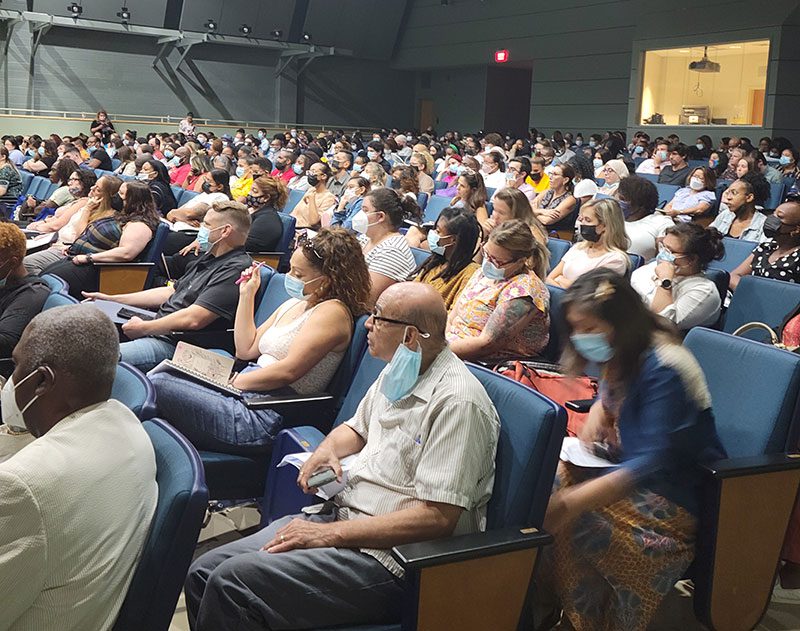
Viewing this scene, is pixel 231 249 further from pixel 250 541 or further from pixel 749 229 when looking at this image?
pixel 749 229

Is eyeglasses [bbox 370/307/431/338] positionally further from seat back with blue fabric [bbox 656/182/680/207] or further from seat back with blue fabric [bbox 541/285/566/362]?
seat back with blue fabric [bbox 656/182/680/207]

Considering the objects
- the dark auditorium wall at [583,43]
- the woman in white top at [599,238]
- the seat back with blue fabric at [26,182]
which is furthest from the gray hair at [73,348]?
the dark auditorium wall at [583,43]

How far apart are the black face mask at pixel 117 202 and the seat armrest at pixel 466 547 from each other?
15.2 ft

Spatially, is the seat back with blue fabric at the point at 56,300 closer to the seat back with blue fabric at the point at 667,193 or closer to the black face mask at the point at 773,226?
the black face mask at the point at 773,226

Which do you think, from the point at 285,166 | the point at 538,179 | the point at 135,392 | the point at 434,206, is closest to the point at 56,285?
the point at 135,392

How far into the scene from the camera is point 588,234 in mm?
4590

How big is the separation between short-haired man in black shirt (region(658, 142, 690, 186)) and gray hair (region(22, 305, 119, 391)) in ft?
31.9

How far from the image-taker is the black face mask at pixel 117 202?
603cm

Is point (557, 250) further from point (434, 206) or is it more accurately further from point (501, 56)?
point (501, 56)

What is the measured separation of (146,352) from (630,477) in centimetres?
245

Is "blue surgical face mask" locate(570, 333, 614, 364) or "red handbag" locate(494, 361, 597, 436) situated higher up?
"blue surgical face mask" locate(570, 333, 614, 364)

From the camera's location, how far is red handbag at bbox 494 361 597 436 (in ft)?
10.1

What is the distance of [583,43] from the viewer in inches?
A: 790

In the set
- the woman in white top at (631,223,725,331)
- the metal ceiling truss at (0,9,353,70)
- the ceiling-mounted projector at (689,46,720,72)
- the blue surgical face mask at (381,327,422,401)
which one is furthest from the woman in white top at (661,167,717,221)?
the metal ceiling truss at (0,9,353,70)
